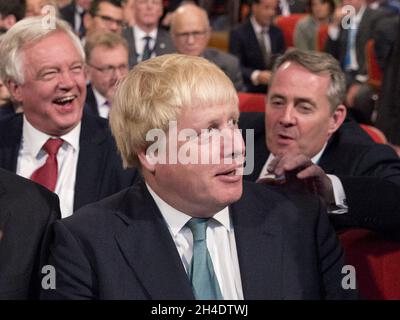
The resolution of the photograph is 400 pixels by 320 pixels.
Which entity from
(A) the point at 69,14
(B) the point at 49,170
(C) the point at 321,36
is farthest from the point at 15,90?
(C) the point at 321,36

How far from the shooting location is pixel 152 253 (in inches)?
64.1

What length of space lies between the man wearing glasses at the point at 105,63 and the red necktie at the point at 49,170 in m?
1.61

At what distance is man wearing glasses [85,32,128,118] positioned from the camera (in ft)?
13.5

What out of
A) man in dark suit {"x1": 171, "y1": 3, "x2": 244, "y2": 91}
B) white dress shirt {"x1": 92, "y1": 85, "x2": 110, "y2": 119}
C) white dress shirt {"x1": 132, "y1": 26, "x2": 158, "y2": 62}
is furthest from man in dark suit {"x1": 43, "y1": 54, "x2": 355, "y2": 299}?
white dress shirt {"x1": 132, "y1": 26, "x2": 158, "y2": 62}

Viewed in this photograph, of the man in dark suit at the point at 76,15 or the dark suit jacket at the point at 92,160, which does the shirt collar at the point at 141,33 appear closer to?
the man in dark suit at the point at 76,15

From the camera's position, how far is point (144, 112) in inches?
64.7

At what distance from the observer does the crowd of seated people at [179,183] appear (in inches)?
63.6

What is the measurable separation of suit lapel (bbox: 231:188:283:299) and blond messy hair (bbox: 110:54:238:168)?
9.6 inches

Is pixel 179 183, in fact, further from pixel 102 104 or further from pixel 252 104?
pixel 102 104

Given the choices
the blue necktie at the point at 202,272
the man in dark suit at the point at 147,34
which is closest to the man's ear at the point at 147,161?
the blue necktie at the point at 202,272

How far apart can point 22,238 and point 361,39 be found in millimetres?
5276

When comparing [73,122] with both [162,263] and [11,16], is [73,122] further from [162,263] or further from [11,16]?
[11,16]

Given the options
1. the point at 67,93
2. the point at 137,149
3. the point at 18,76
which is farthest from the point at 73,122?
the point at 137,149

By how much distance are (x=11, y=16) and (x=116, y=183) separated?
194 centimetres
